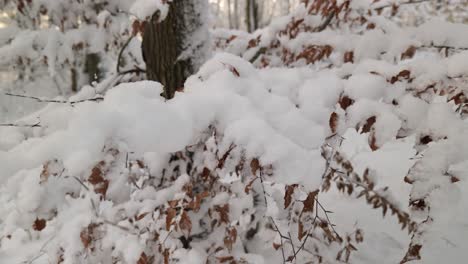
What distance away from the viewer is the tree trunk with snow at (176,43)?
216 centimetres

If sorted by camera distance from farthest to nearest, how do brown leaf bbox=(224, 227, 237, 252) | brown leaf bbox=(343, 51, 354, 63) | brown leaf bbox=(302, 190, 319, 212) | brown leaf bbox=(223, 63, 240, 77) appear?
brown leaf bbox=(343, 51, 354, 63)
brown leaf bbox=(224, 227, 237, 252)
brown leaf bbox=(223, 63, 240, 77)
brown leaf bbox=(302, 190, 319, 212)

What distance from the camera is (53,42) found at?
349cm

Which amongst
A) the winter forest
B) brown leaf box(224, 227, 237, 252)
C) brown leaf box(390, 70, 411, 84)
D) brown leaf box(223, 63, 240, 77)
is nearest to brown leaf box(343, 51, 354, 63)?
the winter forest

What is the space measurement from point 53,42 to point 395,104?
3.27 metres

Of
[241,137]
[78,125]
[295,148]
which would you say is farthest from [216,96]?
[78,125]

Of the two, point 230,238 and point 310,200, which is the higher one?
point 310,200

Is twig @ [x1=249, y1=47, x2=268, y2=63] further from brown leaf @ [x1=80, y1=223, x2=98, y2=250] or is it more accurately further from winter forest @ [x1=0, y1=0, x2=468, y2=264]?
brown leaf @ [x1=80, y1=223, x2=98, y2=250]

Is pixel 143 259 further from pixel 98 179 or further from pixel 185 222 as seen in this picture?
pixel 98 179

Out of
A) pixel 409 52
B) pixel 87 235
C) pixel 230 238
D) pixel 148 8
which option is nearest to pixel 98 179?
pixel 87 235

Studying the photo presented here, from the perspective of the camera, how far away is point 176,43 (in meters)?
2.19

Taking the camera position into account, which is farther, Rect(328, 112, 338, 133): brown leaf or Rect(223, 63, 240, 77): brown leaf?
Rect(223, 63, 240, 77): brown leaf

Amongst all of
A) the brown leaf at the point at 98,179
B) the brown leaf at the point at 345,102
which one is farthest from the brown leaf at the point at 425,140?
the brown leaf at the point at 98,179

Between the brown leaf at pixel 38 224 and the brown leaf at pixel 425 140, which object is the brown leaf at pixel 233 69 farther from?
the brown leaf at pixel 38 224

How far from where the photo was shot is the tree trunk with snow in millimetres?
2156
